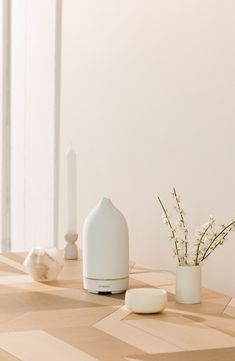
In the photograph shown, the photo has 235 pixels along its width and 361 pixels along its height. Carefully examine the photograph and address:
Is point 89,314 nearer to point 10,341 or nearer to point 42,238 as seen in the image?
point 10,341

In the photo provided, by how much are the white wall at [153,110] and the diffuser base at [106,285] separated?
0.33 m

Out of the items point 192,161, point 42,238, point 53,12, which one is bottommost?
point 42,238

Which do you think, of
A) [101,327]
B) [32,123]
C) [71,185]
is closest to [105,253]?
[101,327]

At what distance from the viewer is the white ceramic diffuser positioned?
1775 millimetres

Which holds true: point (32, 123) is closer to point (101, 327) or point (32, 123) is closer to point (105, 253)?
point (105, 253)

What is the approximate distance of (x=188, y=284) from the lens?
168cm

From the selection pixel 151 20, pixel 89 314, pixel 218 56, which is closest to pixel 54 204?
pixel 151 20

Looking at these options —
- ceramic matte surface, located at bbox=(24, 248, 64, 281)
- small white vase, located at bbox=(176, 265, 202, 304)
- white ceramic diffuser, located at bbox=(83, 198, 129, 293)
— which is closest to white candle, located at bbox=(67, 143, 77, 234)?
ceramic matte surface, located at bbox=(24, 248, 64, 281)

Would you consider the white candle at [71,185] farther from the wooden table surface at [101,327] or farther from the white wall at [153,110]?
the wooden table surface at [101,327]

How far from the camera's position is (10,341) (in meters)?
1.37

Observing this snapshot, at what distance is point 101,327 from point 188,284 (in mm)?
281

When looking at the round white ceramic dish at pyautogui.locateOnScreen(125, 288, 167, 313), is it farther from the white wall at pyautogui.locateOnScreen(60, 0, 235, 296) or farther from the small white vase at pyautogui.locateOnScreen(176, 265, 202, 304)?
the white wall at pyautogui.locateOnScreen(60, 0, 235, 296)

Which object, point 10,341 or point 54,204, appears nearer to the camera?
point 10,341

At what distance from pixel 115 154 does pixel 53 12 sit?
0.84 meters
